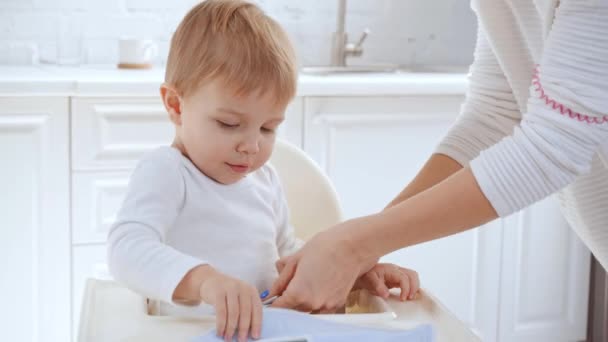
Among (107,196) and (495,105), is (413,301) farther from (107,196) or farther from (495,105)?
(107,196)

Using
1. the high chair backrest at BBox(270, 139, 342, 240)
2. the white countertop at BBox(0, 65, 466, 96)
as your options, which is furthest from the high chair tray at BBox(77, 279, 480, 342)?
the white countertop at BBox(0, 65, 466, 96)

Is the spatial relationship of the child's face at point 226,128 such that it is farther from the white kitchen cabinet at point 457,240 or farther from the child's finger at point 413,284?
the white kitchen cabinet at point 457,240

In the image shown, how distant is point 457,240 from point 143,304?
162 centimetres

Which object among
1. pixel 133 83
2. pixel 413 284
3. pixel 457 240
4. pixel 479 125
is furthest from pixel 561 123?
pixel 457 240

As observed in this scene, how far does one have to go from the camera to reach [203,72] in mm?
1011

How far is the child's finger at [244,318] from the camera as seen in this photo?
814 mm

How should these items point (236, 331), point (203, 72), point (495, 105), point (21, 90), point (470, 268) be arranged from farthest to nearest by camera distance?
point (470, 268) < point (21, 90) < point (495, 105) < point (203, 72) < point (236, 331)

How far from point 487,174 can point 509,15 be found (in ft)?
1.21

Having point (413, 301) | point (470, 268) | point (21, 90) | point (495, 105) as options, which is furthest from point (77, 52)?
point (413, 301)

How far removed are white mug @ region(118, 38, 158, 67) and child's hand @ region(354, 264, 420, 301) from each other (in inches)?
58.2

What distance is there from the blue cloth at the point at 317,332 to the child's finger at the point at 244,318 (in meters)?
0.02

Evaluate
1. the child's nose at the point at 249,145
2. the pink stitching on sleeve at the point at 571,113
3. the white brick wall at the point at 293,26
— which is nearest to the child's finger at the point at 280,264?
the child's nose at the point at 249,145

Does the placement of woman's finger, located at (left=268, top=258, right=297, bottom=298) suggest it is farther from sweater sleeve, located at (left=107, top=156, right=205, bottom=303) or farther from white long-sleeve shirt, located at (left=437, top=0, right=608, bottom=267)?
white long-sleeve shirt, located at (left=437, top=0, right=608, bottom=267)

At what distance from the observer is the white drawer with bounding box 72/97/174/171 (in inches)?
77.5
